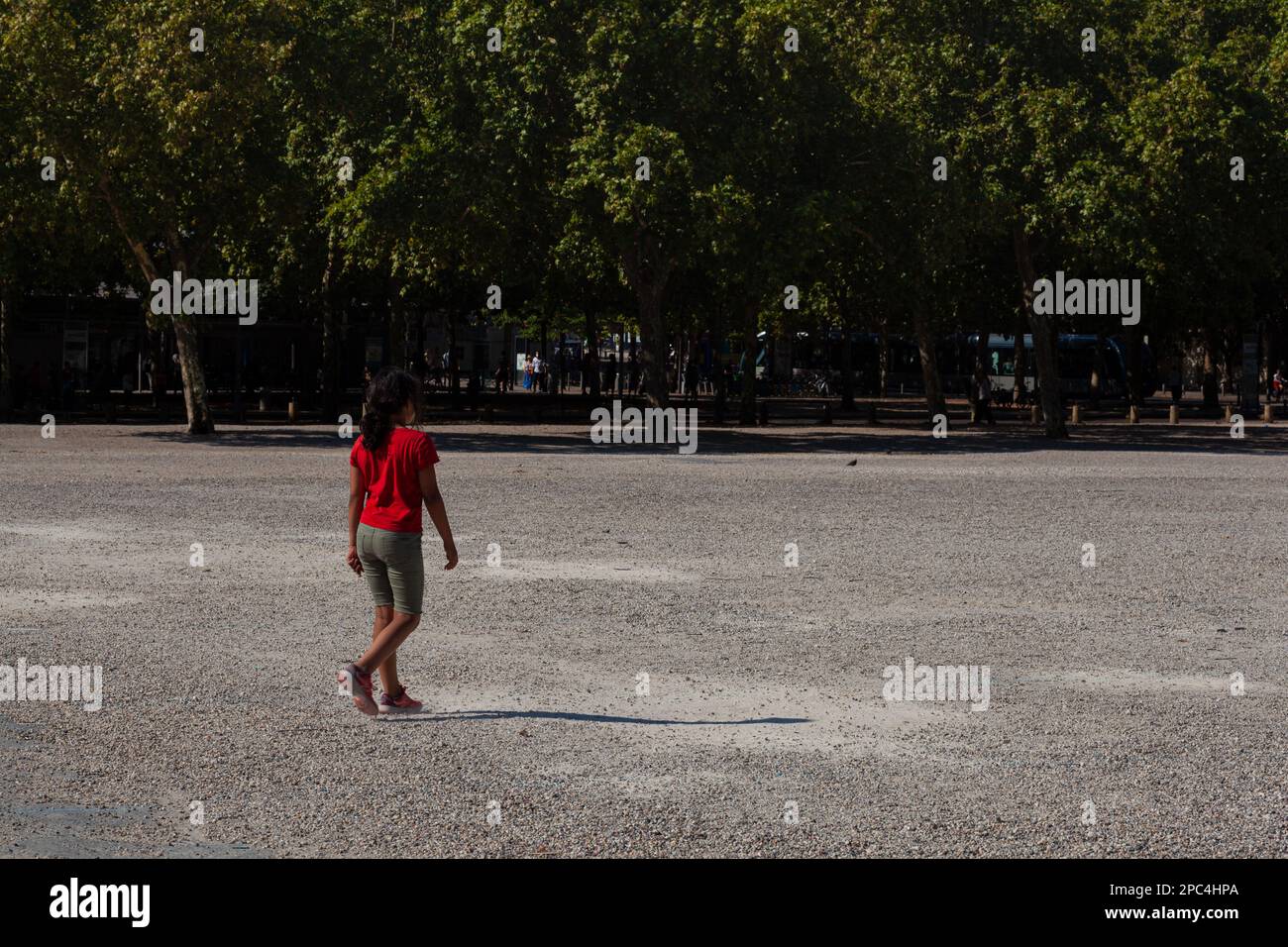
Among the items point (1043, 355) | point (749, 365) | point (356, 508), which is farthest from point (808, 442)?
point (356, 508)

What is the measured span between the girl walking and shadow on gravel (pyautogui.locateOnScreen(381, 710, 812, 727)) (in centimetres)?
17

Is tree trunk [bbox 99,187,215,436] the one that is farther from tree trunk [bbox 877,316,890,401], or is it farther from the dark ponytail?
tree trunk [bbox 877,316,890,401]

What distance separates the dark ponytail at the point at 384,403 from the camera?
27.1 feet

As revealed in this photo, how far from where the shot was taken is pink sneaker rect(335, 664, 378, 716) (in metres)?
8.10

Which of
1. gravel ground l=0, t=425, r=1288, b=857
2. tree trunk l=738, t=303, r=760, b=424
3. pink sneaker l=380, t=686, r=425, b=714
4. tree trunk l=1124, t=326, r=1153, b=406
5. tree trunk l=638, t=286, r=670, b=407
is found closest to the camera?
gravel ground l=0, t=425, r=1288, b=857

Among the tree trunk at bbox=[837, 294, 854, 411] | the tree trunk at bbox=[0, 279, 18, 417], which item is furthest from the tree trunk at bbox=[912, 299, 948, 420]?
the tree trunk at bbox=[0, 279, 18, 417]

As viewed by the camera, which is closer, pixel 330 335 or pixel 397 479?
pixel 397 479

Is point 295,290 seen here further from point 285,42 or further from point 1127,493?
point 1127,493

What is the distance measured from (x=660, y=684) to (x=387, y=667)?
155 centimetres

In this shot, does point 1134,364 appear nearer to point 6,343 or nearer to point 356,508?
point 6,343

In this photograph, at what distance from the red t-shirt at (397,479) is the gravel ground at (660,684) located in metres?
0.94

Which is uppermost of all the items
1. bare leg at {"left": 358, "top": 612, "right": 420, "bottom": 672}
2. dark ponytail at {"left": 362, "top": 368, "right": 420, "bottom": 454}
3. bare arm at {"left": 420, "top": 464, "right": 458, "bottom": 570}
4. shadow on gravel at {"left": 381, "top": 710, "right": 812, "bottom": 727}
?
dark ponytail at {"left": 362, "top": 368, "right": 420, "bottom": 454}

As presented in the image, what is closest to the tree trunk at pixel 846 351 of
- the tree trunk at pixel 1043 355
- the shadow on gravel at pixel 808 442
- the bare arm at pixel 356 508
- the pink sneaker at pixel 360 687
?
the shadow on gravel at pixel 808 442

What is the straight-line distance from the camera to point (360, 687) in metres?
8.12
